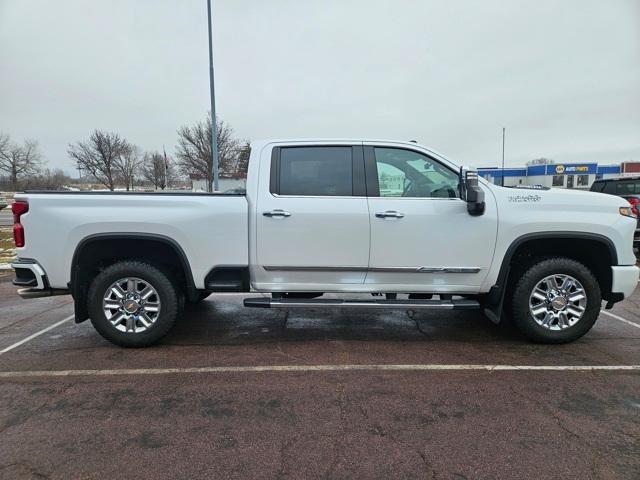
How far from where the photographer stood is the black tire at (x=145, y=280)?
4195 millimetres

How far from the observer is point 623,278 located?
13.7 ft

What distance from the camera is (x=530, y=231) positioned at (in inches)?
163

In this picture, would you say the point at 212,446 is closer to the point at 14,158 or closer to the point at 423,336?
the point at 423,336

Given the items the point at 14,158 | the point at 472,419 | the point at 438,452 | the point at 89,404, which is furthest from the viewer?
the point at 14,158

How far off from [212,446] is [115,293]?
7.24 feet

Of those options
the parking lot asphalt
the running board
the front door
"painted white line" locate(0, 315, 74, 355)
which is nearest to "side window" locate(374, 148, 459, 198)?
the front door

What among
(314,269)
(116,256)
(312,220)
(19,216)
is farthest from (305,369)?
(19,216)

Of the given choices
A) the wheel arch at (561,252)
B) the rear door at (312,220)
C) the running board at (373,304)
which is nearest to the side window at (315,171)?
the rear door at (312,220)

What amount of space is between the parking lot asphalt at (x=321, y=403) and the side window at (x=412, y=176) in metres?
1.61

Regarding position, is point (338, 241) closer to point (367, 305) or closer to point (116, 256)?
point (367, 305)

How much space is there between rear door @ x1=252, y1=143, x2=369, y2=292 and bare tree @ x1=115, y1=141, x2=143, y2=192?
125 feet

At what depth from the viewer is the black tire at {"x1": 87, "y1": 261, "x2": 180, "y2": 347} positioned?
4.20 m

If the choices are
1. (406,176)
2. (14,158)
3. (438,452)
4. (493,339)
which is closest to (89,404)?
(438,452)

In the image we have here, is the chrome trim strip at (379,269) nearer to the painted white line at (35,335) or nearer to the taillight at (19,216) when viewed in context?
the taillight at (19,216)
